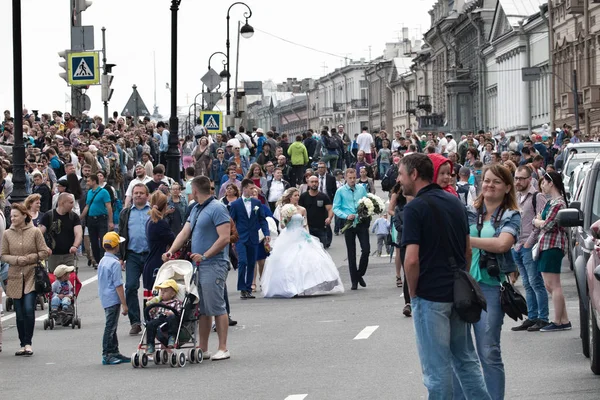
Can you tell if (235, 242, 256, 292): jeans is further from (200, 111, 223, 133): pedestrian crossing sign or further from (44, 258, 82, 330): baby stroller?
(200, 111, 223, 133): pedestrian crossing sign

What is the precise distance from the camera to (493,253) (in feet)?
32.5

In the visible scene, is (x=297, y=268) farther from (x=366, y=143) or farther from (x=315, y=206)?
(x=366, y=143)

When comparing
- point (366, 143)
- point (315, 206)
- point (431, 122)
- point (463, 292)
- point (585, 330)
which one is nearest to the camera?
point (463, 292)

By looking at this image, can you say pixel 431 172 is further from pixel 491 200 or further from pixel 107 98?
pixel 107 98

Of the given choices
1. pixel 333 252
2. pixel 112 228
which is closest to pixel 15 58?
pixel 112 228

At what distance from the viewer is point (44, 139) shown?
34656 millimetres

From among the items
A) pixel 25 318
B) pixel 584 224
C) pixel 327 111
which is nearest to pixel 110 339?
pixel 25 318

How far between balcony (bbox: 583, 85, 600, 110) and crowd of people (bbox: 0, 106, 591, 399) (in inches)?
1053

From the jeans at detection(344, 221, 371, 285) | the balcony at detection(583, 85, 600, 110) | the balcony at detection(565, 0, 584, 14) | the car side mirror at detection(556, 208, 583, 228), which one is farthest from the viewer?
the balcony at detection(565, 0, 584, 14)

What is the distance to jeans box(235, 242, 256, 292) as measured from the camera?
21.7 meters

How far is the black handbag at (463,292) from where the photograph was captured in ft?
28.6

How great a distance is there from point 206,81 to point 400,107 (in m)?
93.3

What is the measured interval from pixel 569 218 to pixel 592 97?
174 feet

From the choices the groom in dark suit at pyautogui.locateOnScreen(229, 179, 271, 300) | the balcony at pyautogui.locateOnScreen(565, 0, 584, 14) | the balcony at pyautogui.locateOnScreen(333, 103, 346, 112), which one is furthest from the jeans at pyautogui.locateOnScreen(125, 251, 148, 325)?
the balcony at pyautogui.locateOnScreen(333, 103, 346, 112)
